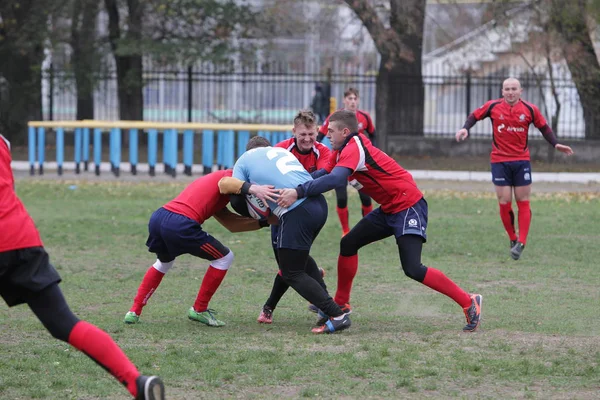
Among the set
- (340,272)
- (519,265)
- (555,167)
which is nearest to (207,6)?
(555,167)

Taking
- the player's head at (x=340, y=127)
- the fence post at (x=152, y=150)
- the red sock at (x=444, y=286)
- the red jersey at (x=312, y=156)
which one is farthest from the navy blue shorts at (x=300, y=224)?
the fence post at (x=152, y=150)

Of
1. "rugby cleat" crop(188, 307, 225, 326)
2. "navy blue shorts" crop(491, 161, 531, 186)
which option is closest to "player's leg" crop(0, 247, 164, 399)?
"rugby cleat" crop(188, 307, 225, 326)

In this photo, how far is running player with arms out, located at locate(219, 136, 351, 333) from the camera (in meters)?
7.25

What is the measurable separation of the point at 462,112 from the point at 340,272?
66.9 feet

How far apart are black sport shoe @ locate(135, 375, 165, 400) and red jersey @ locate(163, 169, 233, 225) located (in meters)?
2.67

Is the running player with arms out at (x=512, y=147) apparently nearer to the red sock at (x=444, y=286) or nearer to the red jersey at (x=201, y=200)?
the red sock at (x=444, y=286)

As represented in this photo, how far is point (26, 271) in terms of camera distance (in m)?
5.07

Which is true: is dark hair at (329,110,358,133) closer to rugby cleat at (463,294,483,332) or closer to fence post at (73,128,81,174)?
rugby cleat at (463,294,483,332)

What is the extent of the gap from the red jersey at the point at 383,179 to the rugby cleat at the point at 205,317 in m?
1.58

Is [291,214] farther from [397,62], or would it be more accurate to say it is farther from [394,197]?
[397,62]

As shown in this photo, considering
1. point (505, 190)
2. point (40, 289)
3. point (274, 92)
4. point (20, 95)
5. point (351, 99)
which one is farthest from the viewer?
point (20, 95)

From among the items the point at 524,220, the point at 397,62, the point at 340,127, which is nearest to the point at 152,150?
the point at 397,62

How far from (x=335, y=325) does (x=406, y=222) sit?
98 centimetres

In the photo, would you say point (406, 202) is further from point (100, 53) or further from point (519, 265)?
point (100, 53)
